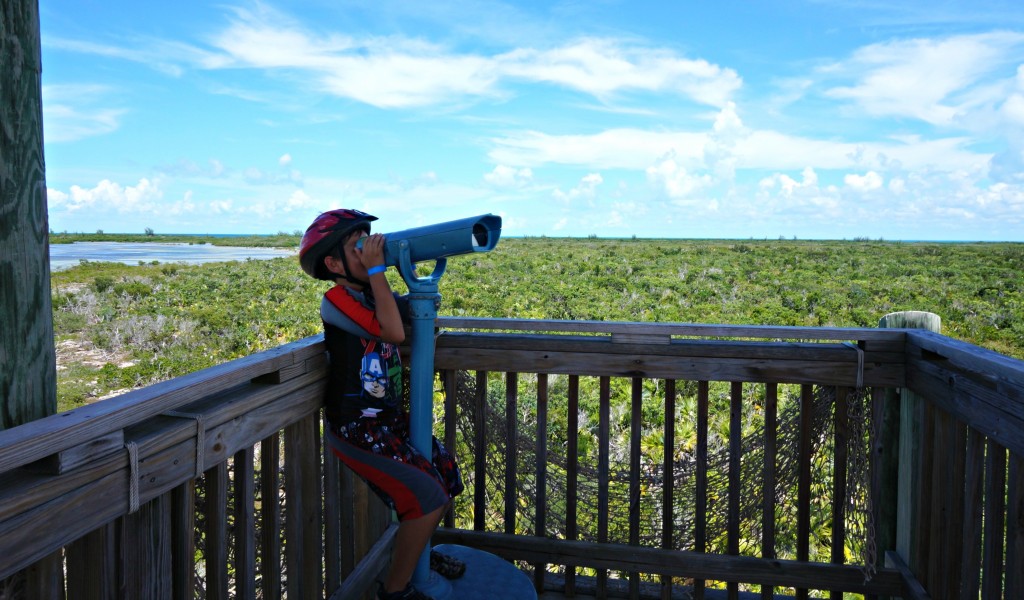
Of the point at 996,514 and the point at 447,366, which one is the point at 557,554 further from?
the point at 996,514

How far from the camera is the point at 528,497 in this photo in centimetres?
282

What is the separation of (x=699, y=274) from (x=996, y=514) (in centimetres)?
2086

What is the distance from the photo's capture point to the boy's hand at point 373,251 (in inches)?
77.4

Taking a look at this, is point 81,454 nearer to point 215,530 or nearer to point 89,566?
point 89,566

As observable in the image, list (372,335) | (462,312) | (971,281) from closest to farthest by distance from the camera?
(372,335) < (462,312) < (971,281)

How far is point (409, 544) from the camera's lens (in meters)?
2.00

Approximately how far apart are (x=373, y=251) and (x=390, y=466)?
0.63 m

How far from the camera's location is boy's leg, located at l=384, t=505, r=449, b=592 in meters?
2.00

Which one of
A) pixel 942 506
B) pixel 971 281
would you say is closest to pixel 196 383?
pixel 942 506

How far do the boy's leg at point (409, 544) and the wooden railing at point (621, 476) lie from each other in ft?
0.99

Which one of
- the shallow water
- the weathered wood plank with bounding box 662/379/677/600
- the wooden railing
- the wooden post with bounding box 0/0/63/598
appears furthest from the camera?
the shallow water

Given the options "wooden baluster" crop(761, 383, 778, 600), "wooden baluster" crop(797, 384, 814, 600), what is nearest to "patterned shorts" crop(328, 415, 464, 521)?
"wooden baluster" crop(761, 383, 778, 600)

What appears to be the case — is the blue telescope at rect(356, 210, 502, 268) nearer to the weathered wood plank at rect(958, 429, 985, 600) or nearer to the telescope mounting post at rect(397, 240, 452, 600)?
the telescope mounting post at rect(397, 240, 452, 600)

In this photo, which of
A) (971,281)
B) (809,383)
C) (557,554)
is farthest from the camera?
(971,281)
